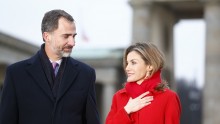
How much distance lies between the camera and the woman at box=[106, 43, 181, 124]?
840 cm

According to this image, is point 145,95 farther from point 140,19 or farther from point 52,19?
point 140,19

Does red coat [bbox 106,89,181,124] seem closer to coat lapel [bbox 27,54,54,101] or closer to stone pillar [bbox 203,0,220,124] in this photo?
coat lapel [bbox 27,54,54,101]

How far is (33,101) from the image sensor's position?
337 inches

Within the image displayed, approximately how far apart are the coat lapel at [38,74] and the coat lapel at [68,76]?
0.16m

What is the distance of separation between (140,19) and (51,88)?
45.7 meters

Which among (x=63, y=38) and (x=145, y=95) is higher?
(x=63, y=38)

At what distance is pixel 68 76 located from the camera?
8.73 metres

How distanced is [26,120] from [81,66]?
1.07 m

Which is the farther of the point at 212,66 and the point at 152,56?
the point at 212,66

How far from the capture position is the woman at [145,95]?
8.40m

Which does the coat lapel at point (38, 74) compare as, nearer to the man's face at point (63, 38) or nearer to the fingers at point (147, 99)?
→ the man's face at point (63, 38)

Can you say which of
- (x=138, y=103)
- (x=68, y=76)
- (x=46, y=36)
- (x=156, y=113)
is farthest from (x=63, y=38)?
(x=156, y=113)

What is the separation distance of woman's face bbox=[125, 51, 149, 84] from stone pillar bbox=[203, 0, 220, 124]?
43.0 m

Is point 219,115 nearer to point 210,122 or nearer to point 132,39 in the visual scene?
point 210,122
